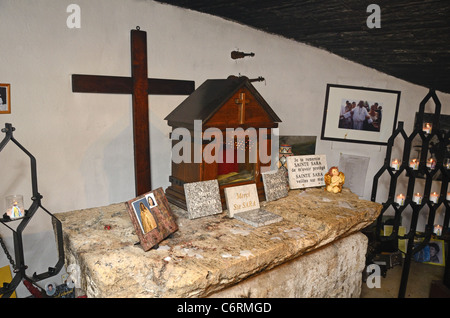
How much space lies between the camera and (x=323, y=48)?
3.88 metres

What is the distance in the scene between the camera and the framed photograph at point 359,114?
4.10 metres

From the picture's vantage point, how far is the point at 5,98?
219 cm

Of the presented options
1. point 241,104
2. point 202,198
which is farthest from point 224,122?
point 202,198

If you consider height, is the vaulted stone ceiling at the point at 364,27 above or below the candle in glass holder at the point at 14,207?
above

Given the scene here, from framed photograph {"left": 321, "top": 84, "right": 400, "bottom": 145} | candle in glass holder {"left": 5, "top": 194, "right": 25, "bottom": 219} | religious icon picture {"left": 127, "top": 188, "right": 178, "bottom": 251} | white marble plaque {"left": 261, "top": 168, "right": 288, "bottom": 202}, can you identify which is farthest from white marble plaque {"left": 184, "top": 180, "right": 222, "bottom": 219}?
framed photograph {"left": 321, "top": 84, "right": 400, "bottom": 145}

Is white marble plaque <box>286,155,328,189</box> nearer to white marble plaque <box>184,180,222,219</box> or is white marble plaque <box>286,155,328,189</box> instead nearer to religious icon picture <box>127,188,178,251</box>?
white marble plaque <box>184,180,222,219</box>

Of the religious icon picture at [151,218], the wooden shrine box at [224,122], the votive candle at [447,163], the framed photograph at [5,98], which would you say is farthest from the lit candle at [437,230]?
the framed photograph at [5,98]

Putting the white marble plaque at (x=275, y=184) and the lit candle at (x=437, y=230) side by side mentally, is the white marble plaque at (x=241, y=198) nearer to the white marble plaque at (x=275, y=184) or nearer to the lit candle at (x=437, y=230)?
the white marble plaque at (x=275, y=184)

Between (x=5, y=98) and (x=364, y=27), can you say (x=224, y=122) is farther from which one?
(x=364, y=27)

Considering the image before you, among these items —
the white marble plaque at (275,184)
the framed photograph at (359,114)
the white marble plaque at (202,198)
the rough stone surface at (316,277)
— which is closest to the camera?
the rough stone surface at (316,277)

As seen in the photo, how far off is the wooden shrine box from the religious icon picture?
367 mm

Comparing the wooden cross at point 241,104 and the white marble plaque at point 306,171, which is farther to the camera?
the white marble plaque at point 306,171

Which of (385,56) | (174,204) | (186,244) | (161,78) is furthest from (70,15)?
(385,56)

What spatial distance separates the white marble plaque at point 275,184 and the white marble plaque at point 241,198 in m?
0.18
